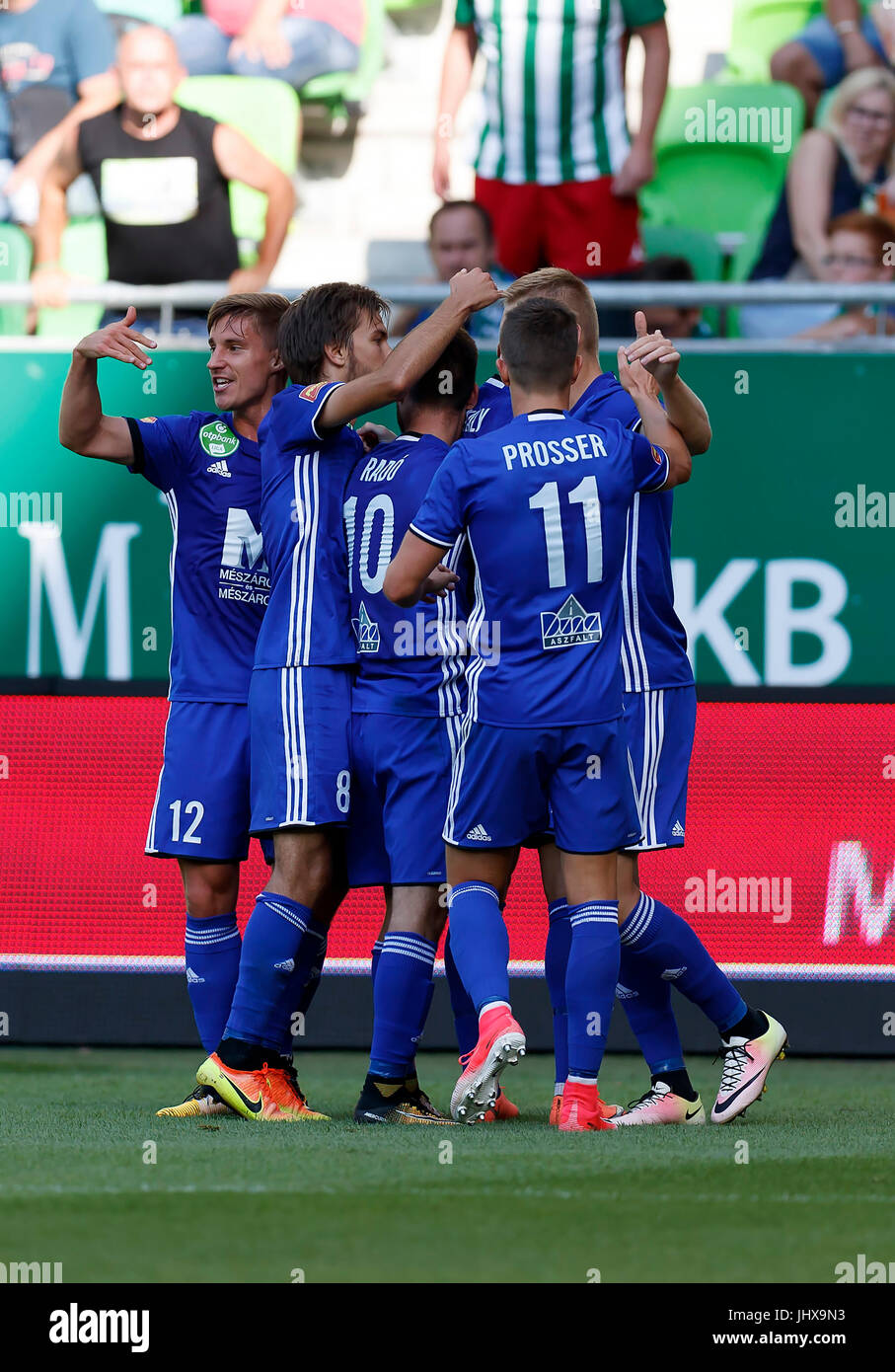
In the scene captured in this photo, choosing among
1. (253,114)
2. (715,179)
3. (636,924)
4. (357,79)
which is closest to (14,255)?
(253,114)

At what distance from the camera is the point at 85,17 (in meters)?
8.51

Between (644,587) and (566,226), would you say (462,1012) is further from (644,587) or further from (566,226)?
(566,226)

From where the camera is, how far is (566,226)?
799 centimetres

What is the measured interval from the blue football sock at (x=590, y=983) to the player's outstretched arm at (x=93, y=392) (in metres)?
1.61

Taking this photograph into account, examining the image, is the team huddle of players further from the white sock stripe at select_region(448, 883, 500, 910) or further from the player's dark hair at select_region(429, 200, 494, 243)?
the player's dark hair at select_region(429, 200, 494, 243)

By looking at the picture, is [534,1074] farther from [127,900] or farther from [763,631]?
[763,631]

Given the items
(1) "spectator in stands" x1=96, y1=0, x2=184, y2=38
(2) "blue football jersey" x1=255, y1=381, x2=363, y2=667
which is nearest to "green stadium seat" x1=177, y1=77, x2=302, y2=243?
(1) "spectator in stands" x1=96, y1=0, x2=184, y2=38

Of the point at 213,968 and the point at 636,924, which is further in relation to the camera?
the point at 213,968

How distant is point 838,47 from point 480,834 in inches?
230

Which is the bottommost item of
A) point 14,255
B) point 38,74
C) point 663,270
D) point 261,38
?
point 663,270

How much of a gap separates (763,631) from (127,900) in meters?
2.90

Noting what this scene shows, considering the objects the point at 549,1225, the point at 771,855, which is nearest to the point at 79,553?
the point at 771,855

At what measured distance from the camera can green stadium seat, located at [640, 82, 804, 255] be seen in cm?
861

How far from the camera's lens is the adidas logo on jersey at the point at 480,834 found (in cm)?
394
